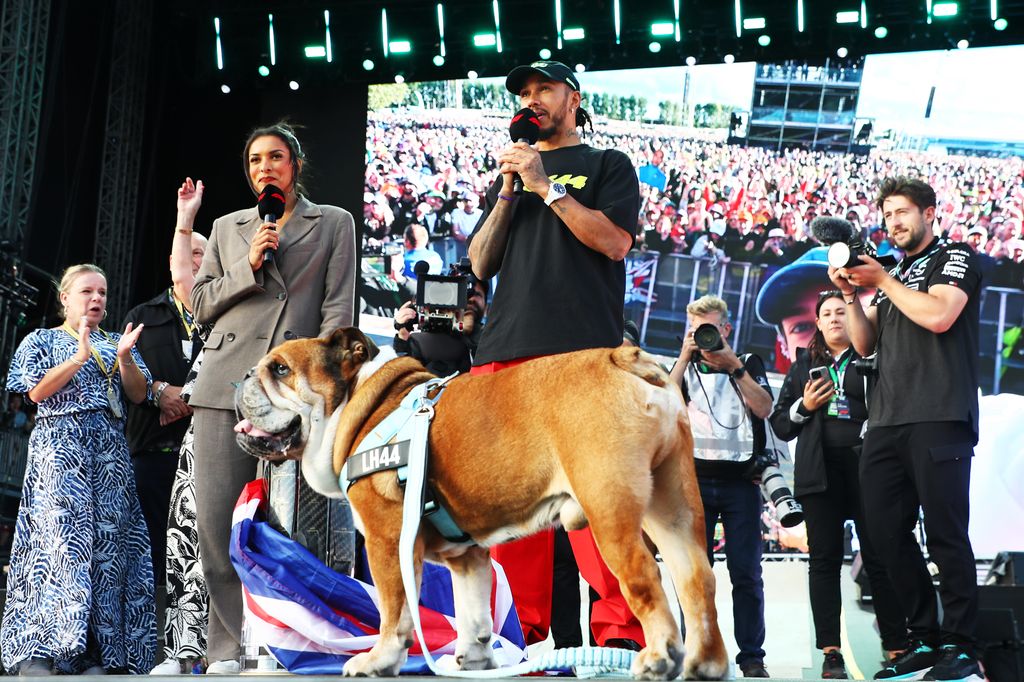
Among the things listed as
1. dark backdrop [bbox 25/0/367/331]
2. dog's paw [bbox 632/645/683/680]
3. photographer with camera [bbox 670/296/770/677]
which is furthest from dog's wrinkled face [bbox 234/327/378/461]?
dark backdrop [bbox 25/0/367/331]

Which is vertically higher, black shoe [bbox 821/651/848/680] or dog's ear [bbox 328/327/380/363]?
dog's ear [bbox 328/327/380/363]

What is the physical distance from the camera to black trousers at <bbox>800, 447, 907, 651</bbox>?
18.2 feet

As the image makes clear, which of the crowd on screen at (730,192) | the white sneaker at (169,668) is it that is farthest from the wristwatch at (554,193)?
the crowd on screen at (730,192)

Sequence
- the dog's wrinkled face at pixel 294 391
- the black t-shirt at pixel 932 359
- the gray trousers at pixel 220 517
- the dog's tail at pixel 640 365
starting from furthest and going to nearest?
1. the black t-shirt at pixel 932 359
2. the gray trousers at pixel 220 517
3. the dog's wrinkled face at pixel 294 391
4. the dog's tail at pixel 640 365

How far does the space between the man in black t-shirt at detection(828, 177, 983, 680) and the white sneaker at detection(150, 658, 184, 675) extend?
8.79 ft

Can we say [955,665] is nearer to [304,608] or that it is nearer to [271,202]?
[304,608]

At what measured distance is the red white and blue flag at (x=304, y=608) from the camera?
324 centimetres

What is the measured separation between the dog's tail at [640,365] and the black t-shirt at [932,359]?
1962 millimetres

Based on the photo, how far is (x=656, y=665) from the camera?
243 centimetres

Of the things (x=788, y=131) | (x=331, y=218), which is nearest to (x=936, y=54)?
(x=788, y=131)

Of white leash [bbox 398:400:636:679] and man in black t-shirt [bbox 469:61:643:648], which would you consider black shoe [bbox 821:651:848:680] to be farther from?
white leash [bbox 398:400:636:679]

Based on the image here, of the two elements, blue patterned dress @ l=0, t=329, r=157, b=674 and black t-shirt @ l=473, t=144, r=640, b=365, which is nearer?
black t-shirt @ l=473, t=144, r=640, b=365

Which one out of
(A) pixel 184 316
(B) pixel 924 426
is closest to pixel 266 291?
(A) pixel 184 316

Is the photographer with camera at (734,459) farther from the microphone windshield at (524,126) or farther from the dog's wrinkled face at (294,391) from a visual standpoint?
the dog's wrinkled face at (294,391)
